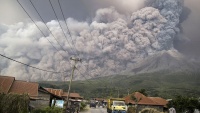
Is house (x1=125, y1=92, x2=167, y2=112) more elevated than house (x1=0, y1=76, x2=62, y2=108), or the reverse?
house (x1=0, y1=76, x2=62, y2=108)

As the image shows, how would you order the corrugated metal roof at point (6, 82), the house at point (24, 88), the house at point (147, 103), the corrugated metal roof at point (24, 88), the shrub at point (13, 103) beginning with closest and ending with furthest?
the shrub at point (13, 103) → the corrugated metal roof at point (6, 82) → the house at point (24, 88) → the corrugated metal roof at point (24, 88) → the house at point (147, 103)

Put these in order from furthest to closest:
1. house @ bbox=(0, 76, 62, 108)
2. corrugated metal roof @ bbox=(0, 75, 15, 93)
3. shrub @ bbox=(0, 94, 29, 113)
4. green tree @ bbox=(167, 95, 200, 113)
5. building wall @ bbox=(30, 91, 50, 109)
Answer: green tree @ bbox=(167, 95, 200, 113), building wall @ bbox=(30, 91, 50, 109), house @ bbox=(0, 76, 62, 108), corrugated metal roof @ bbox=(0, 75, 15, 93), shrub @ bbox=(0, 94, 29, 113)

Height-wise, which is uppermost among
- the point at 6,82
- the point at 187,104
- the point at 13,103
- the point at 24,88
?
the point at 6,82

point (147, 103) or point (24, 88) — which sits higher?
point (24, 88)

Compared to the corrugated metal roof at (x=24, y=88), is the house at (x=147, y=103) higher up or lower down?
lower down

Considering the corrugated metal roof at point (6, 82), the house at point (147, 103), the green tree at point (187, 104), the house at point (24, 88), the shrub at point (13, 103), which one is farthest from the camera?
the house at point (147, 103)

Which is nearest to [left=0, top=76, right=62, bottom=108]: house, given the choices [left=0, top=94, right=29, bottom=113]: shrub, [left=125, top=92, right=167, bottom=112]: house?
[left=0, top=94, right=29, bottom=113]: shrub

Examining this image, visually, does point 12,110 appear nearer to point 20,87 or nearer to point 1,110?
point 1,110

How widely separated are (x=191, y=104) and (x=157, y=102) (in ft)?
54.5

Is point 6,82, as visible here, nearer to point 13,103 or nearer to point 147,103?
point 13,103

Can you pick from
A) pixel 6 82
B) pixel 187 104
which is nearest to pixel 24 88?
pixel 6 82

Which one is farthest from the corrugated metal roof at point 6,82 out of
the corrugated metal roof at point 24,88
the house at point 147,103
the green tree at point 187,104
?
the green tree at point 187,104

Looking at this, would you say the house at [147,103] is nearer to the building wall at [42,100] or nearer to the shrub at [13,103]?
the building wall at [42,100]

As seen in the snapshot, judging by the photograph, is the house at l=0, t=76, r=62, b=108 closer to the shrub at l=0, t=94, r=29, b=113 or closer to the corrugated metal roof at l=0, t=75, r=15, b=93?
the corrugated metal roof at l=0, t=75, r=15, b=93
